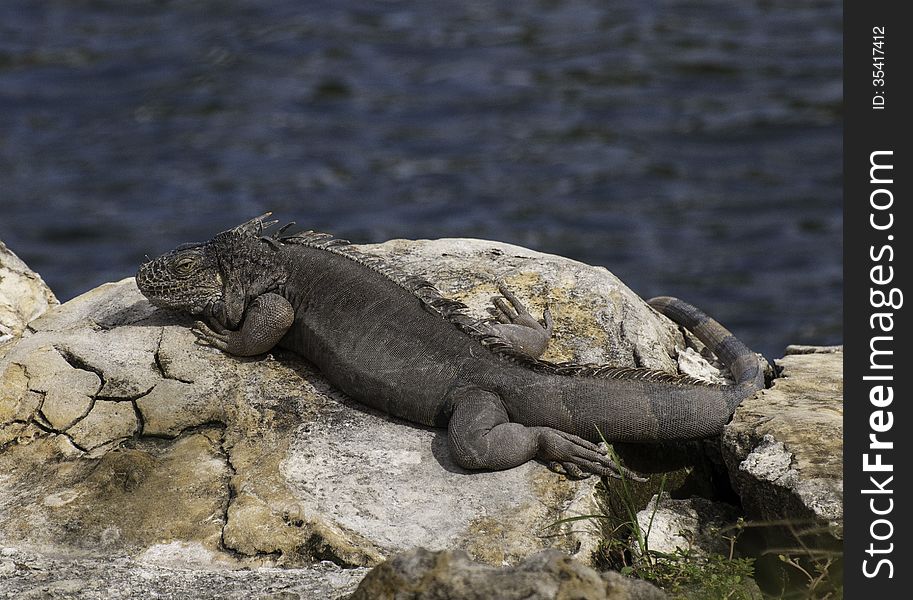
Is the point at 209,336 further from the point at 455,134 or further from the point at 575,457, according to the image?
the point at 455,134

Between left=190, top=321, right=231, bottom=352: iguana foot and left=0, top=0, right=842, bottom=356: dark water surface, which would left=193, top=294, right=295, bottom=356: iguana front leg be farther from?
left=0, top=0, right=842, bottom=356: dark water surface

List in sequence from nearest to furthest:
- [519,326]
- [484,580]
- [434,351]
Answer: [484,580], [434,351], [519,326]

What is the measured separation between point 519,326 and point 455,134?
8.91 metres

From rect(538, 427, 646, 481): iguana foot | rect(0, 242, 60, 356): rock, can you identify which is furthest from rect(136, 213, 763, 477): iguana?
rect(0, 242, 60, 356): rock

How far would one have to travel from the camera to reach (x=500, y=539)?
5.67 m

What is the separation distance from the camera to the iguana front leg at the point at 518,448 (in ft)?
20.1

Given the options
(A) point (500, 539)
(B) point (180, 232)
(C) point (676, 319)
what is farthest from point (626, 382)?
(B) point (180, 232)

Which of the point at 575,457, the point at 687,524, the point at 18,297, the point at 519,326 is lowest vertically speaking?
the point at 687,524

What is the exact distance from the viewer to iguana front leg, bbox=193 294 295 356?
7090 mm

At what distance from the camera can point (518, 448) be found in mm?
6168

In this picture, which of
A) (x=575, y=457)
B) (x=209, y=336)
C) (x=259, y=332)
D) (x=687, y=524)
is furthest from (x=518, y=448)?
(x=209, y=336)

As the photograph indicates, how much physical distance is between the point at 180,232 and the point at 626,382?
867 centimetres

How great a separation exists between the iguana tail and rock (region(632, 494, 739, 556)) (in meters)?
0.55

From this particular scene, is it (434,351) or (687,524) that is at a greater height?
(434,351)
